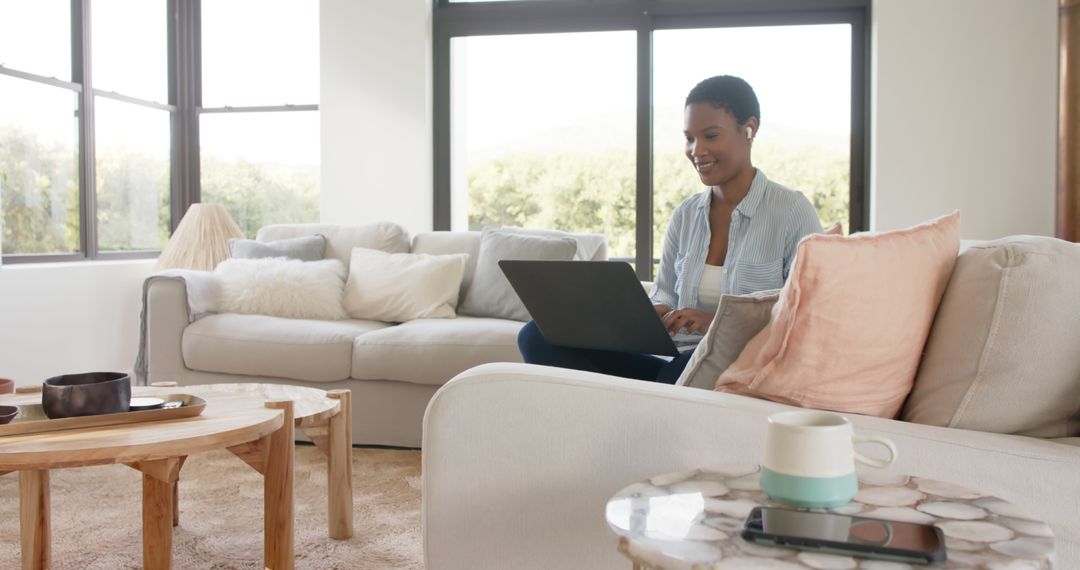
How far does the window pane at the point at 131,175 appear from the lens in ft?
15.5

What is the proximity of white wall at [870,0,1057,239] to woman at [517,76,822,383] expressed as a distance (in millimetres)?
2404

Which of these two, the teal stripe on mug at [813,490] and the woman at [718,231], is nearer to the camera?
the teal stripe on mug at [813,490]

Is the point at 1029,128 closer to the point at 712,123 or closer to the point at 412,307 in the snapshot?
the point at 712,123

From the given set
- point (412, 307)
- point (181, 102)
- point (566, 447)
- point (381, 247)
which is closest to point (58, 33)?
point (181, 102)

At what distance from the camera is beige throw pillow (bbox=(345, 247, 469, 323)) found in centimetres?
368

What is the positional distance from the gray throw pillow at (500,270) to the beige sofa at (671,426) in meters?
2.28

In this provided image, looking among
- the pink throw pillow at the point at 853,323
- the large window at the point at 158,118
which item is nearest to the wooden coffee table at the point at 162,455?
the pink throw pillow at the point at 853,323

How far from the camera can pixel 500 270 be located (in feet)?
12.3

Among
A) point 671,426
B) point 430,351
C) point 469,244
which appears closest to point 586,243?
point 469,244

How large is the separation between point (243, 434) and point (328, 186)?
3498 millimetres

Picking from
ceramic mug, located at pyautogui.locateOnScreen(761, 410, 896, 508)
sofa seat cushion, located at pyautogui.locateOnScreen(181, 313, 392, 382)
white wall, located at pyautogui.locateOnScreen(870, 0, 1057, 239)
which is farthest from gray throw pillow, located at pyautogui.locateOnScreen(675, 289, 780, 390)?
white wall, located at pyautogui.locateOnScreen(870, 0, 1057, 239)

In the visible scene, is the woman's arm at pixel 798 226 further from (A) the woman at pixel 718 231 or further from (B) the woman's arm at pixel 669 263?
(B) the woman's arm at pixel 669 263

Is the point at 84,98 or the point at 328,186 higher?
the point at 84,98

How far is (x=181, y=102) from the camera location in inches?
208
